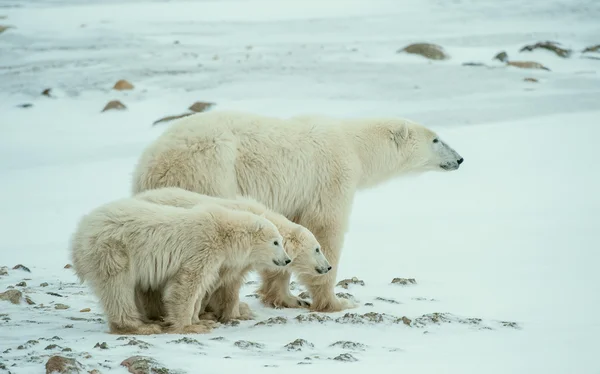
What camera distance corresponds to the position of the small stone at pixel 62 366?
4195 millimetres

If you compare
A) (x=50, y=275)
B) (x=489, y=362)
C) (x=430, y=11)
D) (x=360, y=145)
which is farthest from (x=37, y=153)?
(x=430, y=11)

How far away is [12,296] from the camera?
6582 millimetres

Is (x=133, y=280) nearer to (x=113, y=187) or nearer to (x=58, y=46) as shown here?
(x=113, y=187)

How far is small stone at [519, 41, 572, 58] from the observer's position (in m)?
21.1

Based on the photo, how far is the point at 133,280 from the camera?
582 centimetres

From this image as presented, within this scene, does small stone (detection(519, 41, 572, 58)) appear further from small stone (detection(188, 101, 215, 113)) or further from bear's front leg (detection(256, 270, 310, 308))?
bear's front leg (detection(256, 270, 310, 308))

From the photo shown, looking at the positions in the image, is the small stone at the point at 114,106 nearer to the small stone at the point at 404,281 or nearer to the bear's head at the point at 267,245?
the small stone at the point at 404,281

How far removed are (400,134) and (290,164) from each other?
1226 mm

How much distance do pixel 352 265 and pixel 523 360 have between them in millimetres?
3797

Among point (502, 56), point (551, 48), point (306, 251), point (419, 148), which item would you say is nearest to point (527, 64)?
point (502, 56)

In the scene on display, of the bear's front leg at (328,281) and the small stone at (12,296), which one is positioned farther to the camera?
the bear's front leg at (328,281)

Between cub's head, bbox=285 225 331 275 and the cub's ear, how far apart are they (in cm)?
155

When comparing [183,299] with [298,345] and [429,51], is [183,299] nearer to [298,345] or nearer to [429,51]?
[298,345]

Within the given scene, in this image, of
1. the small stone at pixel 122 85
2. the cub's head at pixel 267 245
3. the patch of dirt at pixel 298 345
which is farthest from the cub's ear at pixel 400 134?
the small stone at pixel 122 85
